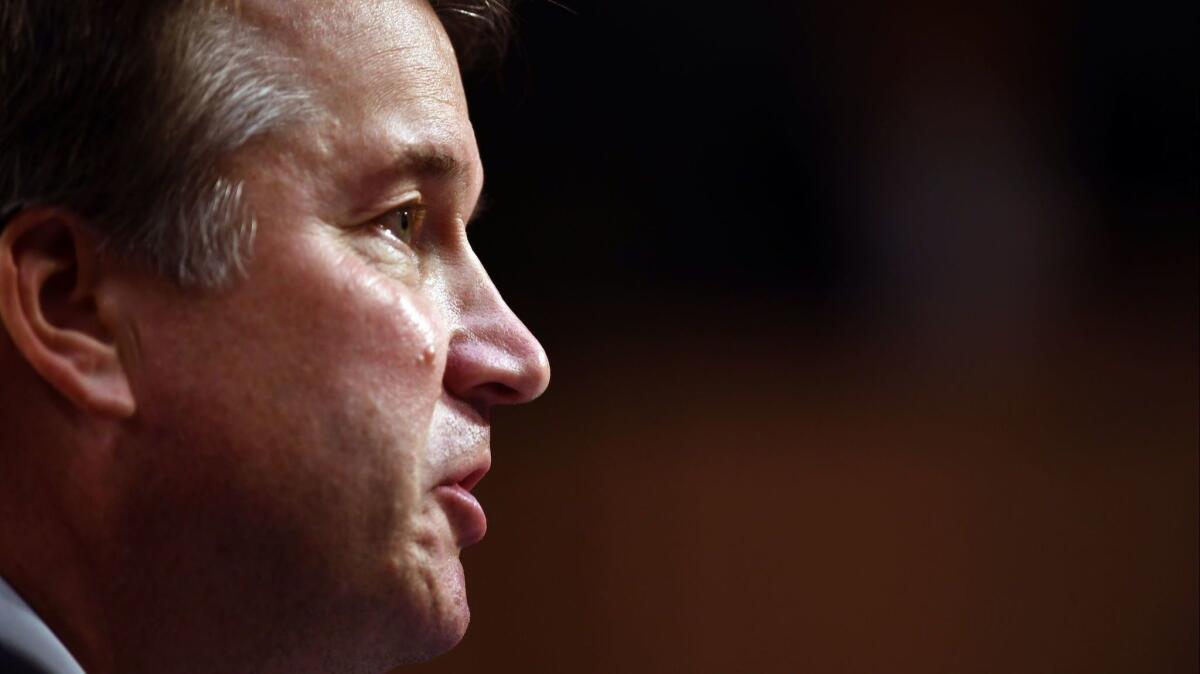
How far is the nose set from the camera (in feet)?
2.98

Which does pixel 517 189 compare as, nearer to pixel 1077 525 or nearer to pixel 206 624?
pixel 1077 525

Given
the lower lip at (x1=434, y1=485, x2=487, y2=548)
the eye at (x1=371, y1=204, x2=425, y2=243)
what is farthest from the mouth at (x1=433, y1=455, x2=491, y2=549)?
the eye at (x1=371, y1=204, x2=425, y2=243)

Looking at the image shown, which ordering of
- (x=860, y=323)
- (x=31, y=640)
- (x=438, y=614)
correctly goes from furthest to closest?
(x=860, y=323)
(x=438, y=614)
(x=31, y=640)

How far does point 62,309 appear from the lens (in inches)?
32.1

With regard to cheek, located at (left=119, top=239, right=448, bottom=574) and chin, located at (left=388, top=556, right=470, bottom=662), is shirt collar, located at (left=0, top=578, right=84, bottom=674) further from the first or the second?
chin, located at (left=388, top=556, right=470, bottom=662)

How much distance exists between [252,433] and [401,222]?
195 mm

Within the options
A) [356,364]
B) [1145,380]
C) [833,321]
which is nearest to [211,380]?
[356,364]

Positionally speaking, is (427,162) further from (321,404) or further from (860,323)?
(860,323)

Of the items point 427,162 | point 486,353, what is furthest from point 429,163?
point 486,353

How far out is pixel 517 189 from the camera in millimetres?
2020

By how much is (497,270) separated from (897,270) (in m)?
0.65

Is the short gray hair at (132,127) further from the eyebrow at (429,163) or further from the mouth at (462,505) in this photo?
the mouth at (462,505)

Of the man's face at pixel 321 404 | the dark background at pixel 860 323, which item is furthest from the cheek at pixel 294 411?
the dark background at pixel 860 323

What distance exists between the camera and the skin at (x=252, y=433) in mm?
806
